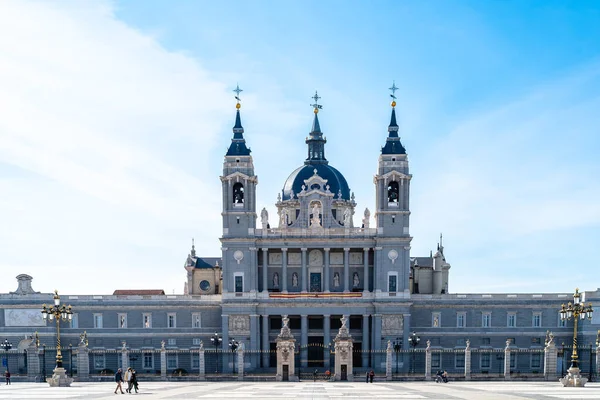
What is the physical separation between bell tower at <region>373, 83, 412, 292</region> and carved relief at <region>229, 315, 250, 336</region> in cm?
1713

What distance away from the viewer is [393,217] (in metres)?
81.1

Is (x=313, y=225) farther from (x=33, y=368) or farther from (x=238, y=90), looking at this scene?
(x=33, y=368)

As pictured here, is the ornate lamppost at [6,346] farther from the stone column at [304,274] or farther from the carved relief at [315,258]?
the carved relief at [315,258]

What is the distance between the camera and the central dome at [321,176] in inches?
3730

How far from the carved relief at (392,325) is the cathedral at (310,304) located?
0.12 m

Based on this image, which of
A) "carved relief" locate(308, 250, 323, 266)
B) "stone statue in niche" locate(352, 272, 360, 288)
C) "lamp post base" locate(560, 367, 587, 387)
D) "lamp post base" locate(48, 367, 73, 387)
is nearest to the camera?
"lamp post base" locate(560, 367, 587, 387)

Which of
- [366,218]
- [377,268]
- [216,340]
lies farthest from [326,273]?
[216,340]

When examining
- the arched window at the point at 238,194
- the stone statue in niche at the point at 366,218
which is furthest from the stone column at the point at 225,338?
the stone statue in niche at the point at 366,218

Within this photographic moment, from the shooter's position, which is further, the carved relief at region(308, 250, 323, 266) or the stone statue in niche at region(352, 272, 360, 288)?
the stone statue in niche at region(352, 272, 360, 288)

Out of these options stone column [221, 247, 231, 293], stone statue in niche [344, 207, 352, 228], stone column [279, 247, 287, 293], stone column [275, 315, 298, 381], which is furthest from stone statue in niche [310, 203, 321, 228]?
stone column [275, 315, 298, 381]

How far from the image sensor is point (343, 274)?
84.1m

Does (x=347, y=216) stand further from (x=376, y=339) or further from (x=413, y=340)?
(x=413, y=340)

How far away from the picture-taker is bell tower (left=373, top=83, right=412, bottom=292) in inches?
3169

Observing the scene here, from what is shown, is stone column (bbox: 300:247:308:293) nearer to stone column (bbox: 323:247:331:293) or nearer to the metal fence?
stone column (bbox: 323:247:331:293)
